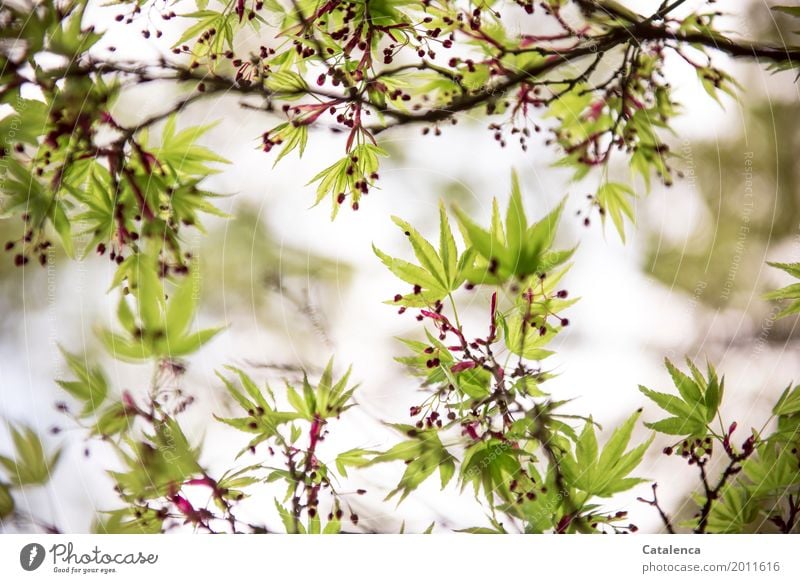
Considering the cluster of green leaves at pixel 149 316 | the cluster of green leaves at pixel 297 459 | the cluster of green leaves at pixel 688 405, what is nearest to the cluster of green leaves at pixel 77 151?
the cluster of green leaves at pixel 149 316

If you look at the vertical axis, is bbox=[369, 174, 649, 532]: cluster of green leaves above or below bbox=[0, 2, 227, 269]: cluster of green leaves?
below

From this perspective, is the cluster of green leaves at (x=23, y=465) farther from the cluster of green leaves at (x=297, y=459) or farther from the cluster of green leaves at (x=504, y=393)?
the cluster of green leaves at (x=504, y=393)

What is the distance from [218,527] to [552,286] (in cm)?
29

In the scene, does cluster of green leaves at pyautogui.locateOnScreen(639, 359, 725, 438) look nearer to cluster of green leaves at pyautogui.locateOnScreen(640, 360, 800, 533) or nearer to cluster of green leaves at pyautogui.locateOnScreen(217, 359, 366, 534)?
cluster of green leaves at pyautogui.locateOnScreen(640, 360, 800, 533)

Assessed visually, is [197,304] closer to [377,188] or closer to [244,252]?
[244,252]

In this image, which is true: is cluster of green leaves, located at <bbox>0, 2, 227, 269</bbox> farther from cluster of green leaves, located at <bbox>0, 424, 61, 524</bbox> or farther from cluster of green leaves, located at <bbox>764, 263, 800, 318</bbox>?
cluster of green leaves, located at <bbox>764, 263, 800, 318</bbox>

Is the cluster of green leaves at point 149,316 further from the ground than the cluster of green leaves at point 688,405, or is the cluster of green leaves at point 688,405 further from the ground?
the cluster of green leaves at point 149,316

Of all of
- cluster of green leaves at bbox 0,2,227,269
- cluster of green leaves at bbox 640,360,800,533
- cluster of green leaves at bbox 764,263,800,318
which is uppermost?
cluster of green leaves at bbox 0,2,227,269

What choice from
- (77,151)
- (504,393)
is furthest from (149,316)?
(504,393)

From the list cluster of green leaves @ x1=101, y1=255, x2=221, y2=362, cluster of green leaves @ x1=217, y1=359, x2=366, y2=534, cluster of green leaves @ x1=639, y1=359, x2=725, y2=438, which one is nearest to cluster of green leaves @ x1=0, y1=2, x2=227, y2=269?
cluster of green leaves @ x1=101, y1=255, x2=221, y2=362

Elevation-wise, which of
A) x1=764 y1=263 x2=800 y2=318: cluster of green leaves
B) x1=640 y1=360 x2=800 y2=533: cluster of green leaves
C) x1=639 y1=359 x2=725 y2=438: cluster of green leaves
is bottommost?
x1=640 y1=360 x2=800 y2=533: cluster of green leaves

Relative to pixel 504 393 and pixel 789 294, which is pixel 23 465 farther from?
pixel 789 294

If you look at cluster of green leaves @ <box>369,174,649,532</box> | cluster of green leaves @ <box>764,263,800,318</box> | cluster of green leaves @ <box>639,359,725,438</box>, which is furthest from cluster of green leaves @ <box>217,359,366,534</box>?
cluster of green leaves @ <box>764,263,800,318</box>

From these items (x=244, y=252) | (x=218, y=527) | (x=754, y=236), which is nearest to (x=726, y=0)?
(x=754, y=236)
